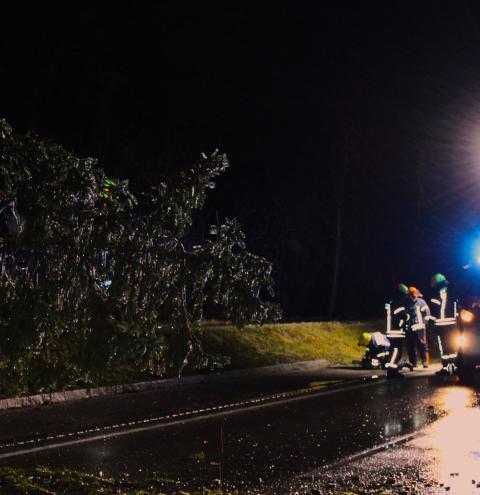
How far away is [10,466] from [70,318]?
8.99 feet

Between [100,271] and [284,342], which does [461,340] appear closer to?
[284,342]

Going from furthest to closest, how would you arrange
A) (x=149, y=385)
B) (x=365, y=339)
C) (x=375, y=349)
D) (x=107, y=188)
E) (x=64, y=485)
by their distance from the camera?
(x=375, y=349) < (x=365, y=339) < (x=149, y=385) < (x=64, y=485) < (x=107, y=188)

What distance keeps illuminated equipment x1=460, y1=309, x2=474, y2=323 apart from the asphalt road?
161 cm

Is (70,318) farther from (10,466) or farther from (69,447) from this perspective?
(69,447)

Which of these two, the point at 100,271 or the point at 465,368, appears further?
the point at 465,368

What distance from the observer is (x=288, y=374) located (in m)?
16.7

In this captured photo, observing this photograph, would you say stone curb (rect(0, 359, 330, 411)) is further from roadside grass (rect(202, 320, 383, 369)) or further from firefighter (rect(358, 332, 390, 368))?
firefighter (rect(358, 332, 390, 368))

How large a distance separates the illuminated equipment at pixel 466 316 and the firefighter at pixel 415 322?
1875mm

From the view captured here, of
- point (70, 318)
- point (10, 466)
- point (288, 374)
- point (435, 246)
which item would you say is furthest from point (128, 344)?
point (435, 246)

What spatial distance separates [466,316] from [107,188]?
10.5 meters

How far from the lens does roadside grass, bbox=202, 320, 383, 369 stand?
58.4 feet

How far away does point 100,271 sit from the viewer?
239 inches

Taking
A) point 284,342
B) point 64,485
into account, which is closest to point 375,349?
point 284,342

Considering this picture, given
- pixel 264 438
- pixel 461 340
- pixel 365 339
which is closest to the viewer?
pixel 264 438
